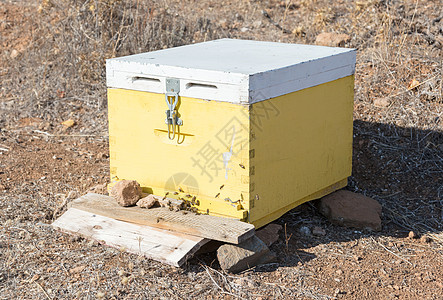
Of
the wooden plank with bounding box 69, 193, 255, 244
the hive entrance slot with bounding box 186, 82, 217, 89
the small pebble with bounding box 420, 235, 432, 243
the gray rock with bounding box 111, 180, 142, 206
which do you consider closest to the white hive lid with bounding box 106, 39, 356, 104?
the hive entrance slot with bounding box 186, 82, 217, 89

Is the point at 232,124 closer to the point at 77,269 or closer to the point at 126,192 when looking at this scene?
the point at 126,192

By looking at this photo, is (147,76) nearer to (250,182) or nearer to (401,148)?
(250,182)

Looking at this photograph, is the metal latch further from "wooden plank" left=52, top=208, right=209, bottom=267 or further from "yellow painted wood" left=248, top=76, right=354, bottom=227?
"wooden plank" left=52, top=208, right=209, bottom=267

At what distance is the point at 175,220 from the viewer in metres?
3.69

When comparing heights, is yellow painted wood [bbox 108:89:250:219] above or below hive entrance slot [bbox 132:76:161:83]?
below

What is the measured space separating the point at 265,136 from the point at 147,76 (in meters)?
0.85

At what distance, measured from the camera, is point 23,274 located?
11.4 feet

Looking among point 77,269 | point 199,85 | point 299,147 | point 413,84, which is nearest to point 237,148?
point 199,85

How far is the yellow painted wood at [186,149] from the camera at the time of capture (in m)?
3.59

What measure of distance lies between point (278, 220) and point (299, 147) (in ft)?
2.12

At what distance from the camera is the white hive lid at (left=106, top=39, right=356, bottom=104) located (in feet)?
11.5

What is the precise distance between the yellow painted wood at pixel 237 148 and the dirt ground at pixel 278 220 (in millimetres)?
375

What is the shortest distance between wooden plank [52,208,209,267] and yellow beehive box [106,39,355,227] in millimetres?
334

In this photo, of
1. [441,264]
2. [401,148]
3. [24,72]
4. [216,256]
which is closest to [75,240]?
[216,256]
